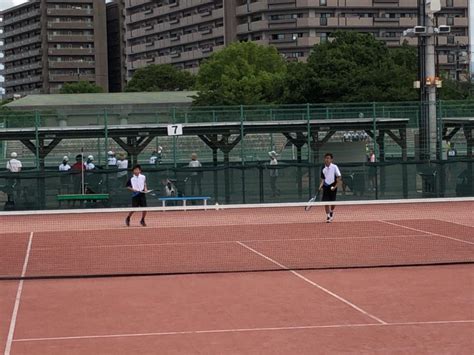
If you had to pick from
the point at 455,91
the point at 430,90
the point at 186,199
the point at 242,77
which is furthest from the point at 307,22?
the point at 186,199

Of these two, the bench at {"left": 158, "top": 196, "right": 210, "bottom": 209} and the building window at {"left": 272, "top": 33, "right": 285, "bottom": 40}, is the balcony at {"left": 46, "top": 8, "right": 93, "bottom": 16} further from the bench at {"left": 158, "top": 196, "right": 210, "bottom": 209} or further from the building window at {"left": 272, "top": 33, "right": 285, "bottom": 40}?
the bench at {"left": 158, "top": 196, "right": 210, "bottom": 209}

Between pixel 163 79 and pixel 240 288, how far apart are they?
329 ft

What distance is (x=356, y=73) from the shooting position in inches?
2611

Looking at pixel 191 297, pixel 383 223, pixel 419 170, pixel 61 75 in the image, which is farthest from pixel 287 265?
pixel 61 75

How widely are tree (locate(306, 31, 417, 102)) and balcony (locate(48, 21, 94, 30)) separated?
277 ft

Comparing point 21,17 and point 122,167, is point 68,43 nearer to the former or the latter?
point 21,17

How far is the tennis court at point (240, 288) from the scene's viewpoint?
8.80 m

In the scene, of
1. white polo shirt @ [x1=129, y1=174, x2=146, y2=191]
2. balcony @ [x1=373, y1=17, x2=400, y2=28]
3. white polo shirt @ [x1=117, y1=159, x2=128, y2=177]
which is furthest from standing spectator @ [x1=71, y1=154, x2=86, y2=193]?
balcony @ [x1=373, y1=17, x2=400, y2=28]

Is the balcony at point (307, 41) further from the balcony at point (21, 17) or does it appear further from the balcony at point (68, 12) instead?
the balcony at point (21, 17)

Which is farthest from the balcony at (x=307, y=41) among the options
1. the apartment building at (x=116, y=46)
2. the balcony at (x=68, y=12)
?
the balcony at (x=68, y=12)

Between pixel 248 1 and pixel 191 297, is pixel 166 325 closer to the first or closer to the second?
pixel 191 297

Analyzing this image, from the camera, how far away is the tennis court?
880cm

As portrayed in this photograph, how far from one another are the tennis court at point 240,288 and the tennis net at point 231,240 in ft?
0.16

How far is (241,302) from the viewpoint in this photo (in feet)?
36.7
